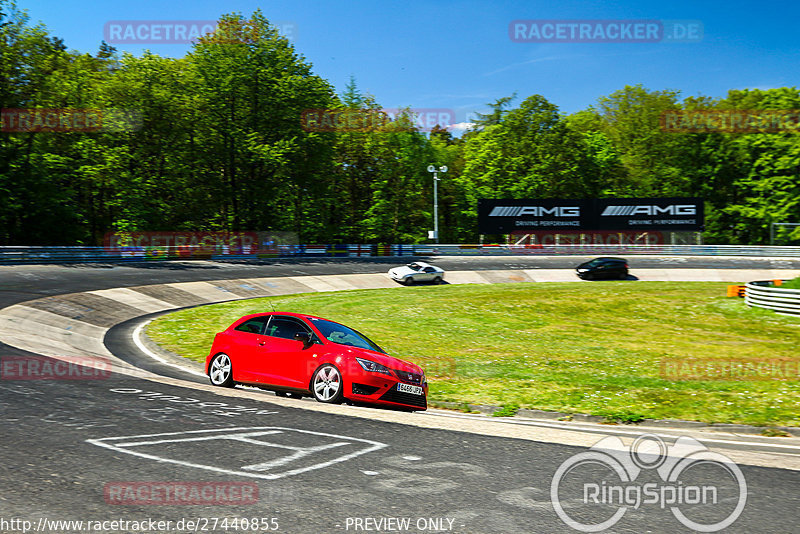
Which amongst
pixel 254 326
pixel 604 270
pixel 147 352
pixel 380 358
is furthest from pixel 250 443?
pixel 604 270

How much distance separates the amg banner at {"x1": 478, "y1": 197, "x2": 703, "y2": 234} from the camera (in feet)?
188

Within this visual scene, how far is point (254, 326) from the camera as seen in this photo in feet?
39.9

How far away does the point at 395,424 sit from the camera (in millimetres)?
8773

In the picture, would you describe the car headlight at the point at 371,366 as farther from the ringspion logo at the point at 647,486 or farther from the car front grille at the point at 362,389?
the ringspion logo at the point at 647,486

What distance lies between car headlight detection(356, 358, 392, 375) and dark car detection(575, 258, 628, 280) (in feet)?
116

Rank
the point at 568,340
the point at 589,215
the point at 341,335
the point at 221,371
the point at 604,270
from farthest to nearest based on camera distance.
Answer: the point at 589,215 → the point at 604,270 → the point at 568,340 → the point at 221,371 → the point at 341,335

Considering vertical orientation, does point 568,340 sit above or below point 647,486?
below

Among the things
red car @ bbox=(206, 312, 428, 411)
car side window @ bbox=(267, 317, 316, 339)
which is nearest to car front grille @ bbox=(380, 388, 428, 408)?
red car @ bbox=(206, 312, 428, 411)

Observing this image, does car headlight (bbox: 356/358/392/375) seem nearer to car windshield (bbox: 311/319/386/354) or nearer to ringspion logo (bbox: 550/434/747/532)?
car windshield (bbox: 311/319/386/354)

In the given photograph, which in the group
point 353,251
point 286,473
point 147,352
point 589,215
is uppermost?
point 589,215

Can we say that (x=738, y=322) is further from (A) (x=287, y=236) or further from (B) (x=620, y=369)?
(A) (x=287, y=236)

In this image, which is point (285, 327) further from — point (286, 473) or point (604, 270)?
point (604, 270)

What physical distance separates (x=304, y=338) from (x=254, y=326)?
1.61 m

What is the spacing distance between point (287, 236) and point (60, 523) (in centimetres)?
5722
